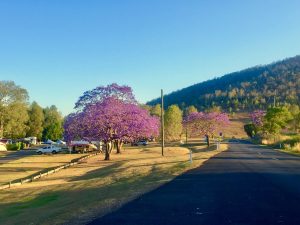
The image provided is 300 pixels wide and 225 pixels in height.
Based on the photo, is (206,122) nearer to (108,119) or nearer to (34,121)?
(108,119)

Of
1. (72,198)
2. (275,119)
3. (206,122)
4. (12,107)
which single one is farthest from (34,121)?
(72,198)

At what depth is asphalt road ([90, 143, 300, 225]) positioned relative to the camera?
10384 millimetres

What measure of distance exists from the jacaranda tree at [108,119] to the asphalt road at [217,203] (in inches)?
853

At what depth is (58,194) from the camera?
1928 cm

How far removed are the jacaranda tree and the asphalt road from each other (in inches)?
853

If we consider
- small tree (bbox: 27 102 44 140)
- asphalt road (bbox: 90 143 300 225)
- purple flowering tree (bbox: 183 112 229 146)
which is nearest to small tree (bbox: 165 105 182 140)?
purple flowering tree (bbox: 183 112 229 146)

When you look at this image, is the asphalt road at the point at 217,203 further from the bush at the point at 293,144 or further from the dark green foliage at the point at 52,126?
the dark green foliage at the point at 52,126

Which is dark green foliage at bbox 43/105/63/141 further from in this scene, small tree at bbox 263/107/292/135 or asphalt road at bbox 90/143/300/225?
asphalt road at bbox 90/143/300/225

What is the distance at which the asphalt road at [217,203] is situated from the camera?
1038 centimetres

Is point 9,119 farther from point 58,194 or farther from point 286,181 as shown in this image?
point 286,181

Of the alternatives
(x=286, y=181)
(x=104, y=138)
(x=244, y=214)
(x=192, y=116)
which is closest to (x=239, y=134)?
(x=192, y=116)

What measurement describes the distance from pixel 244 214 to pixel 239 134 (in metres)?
127

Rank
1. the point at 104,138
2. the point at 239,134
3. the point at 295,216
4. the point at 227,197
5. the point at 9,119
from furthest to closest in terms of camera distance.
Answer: the point at 239,134, the point at 9,119, the point at 104,138, the point at 227,197, the point at 295,216

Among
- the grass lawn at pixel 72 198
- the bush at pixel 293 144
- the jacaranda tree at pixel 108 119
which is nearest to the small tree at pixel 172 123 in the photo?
the bush at pixel 293 144
